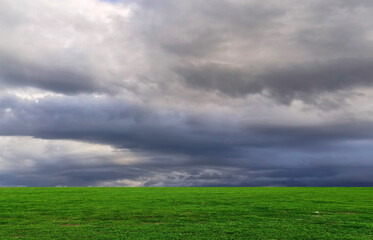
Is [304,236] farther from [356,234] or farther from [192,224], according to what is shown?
[192,224]

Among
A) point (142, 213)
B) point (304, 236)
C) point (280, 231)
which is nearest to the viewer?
point (304, 236)

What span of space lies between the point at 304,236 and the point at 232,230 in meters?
3.55

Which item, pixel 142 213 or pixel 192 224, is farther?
pixel 142 213

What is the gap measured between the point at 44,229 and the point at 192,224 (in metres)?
8.32

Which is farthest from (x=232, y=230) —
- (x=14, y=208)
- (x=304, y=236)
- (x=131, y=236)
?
(x=14, y=208)

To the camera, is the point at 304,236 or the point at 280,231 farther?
the point at 280,231

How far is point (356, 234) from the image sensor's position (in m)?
16.0

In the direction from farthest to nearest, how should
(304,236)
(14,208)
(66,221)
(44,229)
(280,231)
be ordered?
(14,208)
(66,221)
(44,229)
(280,231)
(304,236)

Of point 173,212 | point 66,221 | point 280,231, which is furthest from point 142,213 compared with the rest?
point 280,231

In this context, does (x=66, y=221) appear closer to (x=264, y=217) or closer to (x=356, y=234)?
(x=264, y=217)


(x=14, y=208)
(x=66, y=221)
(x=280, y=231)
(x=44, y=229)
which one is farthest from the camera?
(x=14, y=208)

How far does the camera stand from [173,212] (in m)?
23.4

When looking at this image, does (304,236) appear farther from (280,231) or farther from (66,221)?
(66,221)

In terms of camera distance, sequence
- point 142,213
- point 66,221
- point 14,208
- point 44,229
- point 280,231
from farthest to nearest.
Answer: point 14,208 < point 142,213 < point 66,221 < point 44,229 < point 280,231
